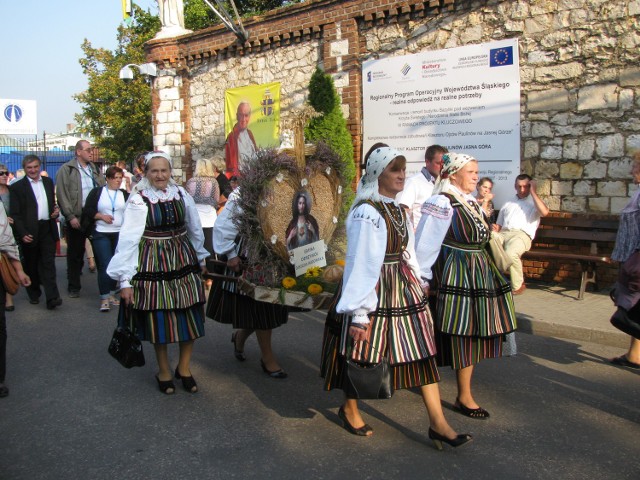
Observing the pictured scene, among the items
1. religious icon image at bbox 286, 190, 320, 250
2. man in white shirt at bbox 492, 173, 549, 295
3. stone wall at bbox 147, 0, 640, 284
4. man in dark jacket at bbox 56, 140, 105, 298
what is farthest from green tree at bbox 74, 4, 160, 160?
religious icon image at bbox 286, 190, 320, 250

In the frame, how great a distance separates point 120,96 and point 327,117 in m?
20.4

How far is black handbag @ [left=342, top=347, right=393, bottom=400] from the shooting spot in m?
3.65

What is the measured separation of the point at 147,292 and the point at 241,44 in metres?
9.41

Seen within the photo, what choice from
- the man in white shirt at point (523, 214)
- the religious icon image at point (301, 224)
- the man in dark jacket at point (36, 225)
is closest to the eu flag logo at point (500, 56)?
the man in white shirt at point (523, 214)

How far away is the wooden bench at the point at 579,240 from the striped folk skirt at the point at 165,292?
17.5ft

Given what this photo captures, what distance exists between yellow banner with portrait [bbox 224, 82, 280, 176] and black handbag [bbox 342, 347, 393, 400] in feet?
30.4

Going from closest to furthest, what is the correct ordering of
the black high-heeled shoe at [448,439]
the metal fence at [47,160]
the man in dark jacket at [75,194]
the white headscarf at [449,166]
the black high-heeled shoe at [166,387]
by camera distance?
1. the black high-heeled shoe at [448,439]
2. the white headscarf at [449,166]
3. the black high-heeled shoe at [166,387]
4. the man in dark jacket at [75,194]
5. the metal fence at [47,160]

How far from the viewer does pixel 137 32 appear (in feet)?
98.5

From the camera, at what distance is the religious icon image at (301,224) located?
15.8ft

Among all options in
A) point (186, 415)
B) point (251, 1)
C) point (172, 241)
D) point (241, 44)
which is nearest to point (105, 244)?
point (172, 241)

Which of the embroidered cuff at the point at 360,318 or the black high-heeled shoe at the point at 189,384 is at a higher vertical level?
the embroidered cuff at the point at 360,318

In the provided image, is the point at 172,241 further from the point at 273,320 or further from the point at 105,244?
the point at 105,244

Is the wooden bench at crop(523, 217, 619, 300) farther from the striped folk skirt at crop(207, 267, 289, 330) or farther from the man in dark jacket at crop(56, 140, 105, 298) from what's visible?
the man in dark jacket at crop(56, 140, 105, 298)

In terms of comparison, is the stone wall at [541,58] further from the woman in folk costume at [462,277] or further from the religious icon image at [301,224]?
the religious icon image at [301,224]
